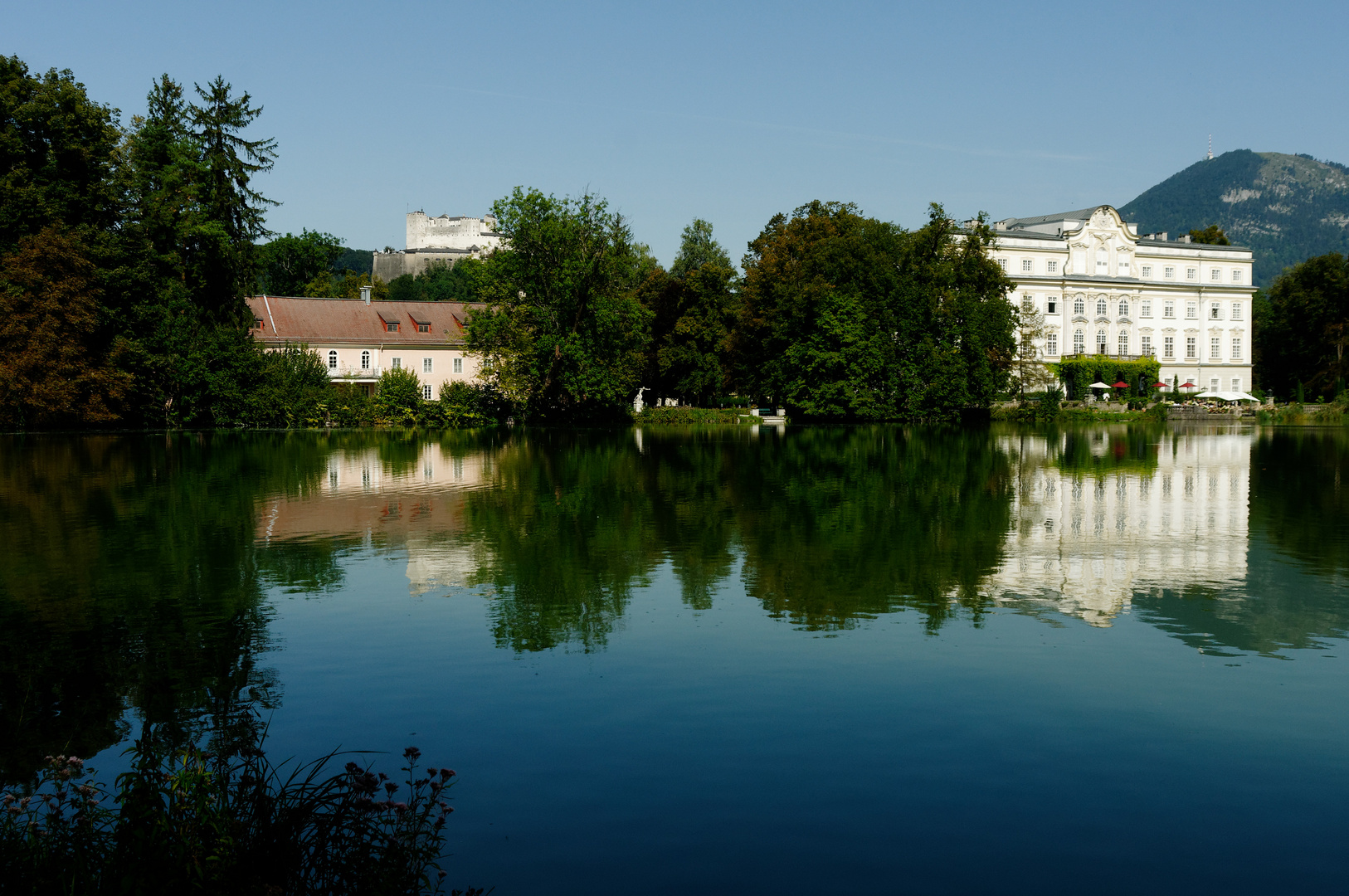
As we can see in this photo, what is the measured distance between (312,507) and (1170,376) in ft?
333

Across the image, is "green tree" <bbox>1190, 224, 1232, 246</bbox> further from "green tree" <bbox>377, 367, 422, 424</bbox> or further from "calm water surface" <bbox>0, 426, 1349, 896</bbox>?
"calm water surface" <bbox>0, 426, 1349, 896</bbox>

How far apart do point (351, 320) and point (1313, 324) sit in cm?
8151

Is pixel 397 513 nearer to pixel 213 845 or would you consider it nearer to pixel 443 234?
pixel 213 845

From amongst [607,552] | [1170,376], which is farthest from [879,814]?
[1170,376]

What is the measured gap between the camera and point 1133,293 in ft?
343

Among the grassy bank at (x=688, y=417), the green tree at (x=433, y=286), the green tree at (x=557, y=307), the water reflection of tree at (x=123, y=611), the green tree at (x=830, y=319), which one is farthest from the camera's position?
the green tree at (x=433, y=286)

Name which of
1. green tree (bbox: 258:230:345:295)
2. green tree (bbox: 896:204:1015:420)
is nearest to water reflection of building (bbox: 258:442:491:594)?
green tree (bbox: 896:204:1015:420)

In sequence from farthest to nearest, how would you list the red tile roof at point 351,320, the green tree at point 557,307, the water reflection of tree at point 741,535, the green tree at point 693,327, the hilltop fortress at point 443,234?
the hilltop fortress at point 443,234, the green tree at point 693,327, the red tile roof at point 351,320, the green tree at point 557,307, the water reflection of tree at point 741,535

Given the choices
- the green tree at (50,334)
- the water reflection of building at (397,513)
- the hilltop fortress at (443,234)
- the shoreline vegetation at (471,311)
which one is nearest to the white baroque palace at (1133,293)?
the shoreline vegetation at (471,311)

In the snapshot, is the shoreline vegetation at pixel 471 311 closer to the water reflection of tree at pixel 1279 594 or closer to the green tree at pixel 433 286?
the water reflection of tree at pixel 1279 594

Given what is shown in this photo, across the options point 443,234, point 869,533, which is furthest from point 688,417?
point 443,234

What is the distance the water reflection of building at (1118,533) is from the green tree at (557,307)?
33.8 m

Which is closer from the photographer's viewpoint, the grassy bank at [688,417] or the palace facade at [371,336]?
the grassy bank at [688,417]

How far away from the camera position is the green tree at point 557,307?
64500mm
